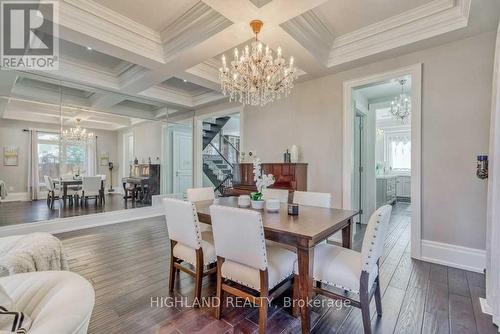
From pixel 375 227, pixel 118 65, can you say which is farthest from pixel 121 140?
pixel 375 227

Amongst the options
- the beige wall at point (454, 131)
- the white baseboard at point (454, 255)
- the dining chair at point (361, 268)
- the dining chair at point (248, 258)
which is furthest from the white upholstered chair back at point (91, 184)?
the white baseboard at point (454, 255)

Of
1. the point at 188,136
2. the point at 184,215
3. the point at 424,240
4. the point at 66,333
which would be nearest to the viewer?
the point at 66,333

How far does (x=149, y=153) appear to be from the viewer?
624 centimetres

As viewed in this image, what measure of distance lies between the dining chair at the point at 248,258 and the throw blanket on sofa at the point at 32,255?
113cm

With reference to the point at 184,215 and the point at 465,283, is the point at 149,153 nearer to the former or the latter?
the point at 184,215

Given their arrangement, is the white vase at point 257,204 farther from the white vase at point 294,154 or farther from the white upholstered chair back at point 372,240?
the white vase at point 294,154

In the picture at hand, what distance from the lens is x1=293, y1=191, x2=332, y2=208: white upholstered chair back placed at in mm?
2725

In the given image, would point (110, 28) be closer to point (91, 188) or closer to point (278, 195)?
point (278, 195)

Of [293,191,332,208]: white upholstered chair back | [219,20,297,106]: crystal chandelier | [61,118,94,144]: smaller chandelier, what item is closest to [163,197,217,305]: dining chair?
[293,191,332,208]: white upholstered chair back

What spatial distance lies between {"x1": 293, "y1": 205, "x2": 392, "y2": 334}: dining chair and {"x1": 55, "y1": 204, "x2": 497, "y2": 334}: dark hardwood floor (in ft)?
0.73

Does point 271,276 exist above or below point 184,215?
below

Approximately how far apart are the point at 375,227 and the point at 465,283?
1811 mm

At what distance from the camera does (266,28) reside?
102 inches

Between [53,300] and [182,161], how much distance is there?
19.6ft
